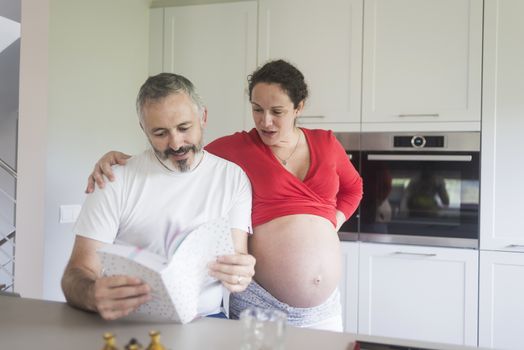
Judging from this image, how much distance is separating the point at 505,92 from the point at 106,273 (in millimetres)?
2036

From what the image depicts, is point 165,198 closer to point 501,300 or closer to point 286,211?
point 286,211

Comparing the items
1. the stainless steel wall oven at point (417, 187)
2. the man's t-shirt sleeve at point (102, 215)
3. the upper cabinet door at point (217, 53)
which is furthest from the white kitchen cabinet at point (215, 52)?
the man's t-shirt sleeve at point (102, 215)

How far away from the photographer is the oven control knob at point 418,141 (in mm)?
2357

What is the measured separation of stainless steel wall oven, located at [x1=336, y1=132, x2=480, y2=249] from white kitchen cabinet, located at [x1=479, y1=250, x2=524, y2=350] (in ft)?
0.43

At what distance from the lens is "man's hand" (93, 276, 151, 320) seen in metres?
0.91

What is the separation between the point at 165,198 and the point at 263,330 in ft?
2.08

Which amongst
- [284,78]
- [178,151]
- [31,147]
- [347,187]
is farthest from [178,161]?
[31,147]

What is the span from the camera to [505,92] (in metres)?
2.23

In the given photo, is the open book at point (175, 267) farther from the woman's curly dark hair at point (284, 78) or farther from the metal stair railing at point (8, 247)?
the metal stair railing at point (8, 247)

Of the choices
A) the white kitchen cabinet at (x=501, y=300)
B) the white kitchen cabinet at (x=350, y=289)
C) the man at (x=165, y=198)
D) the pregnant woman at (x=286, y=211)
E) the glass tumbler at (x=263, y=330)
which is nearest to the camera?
the glass tumbler at (x=263, y=330)

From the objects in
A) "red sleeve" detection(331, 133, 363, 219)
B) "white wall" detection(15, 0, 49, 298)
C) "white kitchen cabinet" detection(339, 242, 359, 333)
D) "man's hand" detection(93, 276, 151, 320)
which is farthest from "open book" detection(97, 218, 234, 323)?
"white kitchen cabinet" detection(339, 242, 359, 333)

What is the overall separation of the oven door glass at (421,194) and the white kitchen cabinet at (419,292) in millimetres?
107

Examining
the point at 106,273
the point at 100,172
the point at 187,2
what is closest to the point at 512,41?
the point at 187,2

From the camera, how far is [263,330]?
2.14 ft
